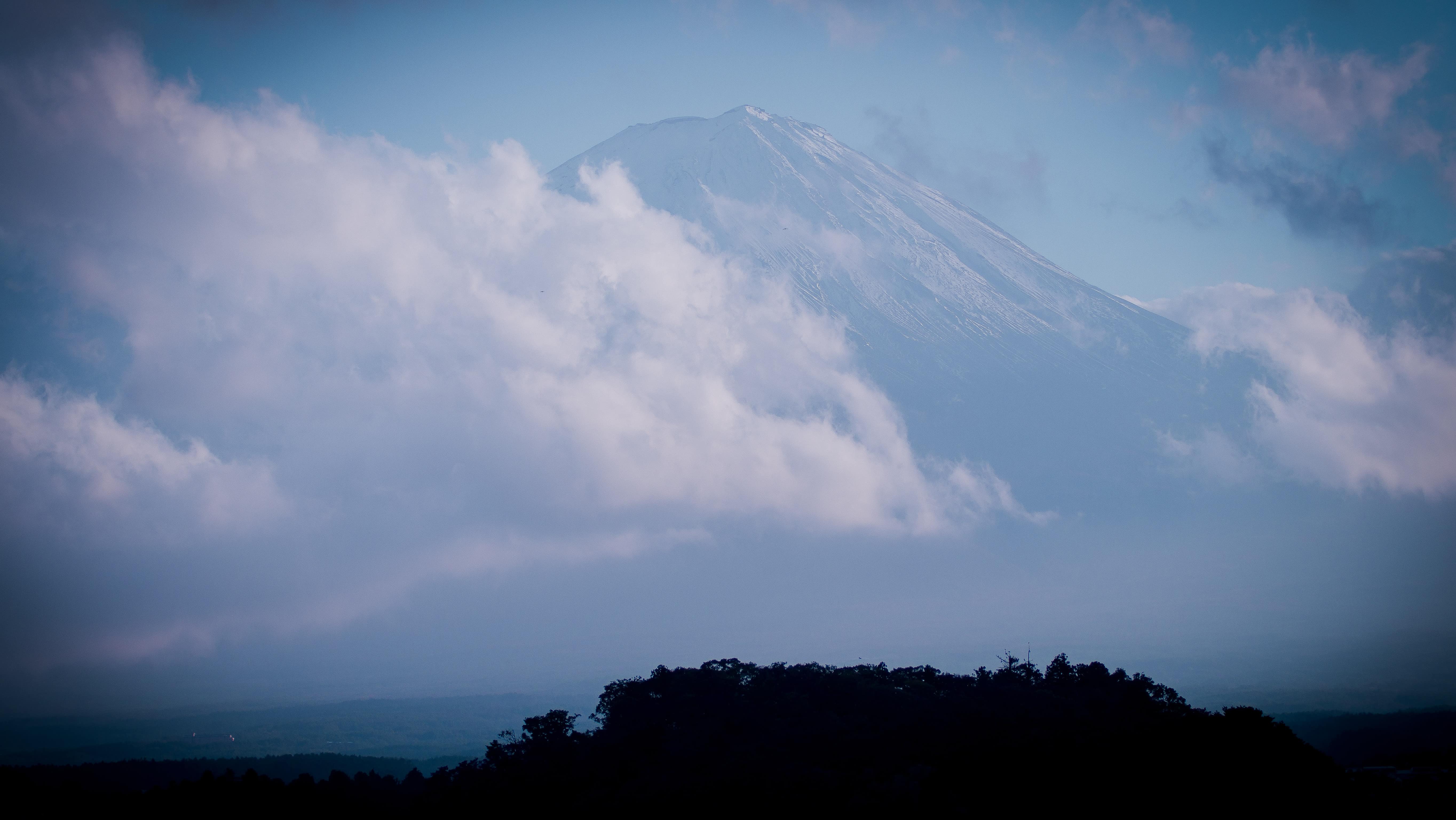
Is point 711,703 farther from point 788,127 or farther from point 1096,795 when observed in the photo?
point 788,127

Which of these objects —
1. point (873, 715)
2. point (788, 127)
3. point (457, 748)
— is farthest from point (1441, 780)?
point (788, 127)

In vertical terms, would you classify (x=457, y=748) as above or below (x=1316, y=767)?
below

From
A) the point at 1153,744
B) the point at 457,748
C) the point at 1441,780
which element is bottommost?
the point at 457,748

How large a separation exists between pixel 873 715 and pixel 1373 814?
1177 cm

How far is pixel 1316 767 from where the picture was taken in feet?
64.7

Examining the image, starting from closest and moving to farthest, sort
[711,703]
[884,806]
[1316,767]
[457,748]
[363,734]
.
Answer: [884,806] < [1316,767] < [711,703] < [457,748] < [363,734]

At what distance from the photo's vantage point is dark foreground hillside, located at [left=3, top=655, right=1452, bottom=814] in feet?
62.9

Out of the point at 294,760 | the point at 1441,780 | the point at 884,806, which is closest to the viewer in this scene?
the point at 884,806

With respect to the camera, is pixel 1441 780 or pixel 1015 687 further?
pixel 1015 687

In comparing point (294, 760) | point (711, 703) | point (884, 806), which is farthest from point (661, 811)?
point (294, 760)

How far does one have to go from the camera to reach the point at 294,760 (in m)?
52.3

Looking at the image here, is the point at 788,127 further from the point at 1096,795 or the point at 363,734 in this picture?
the point at 1096,795

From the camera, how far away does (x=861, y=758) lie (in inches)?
877

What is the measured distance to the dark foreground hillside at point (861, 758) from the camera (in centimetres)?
1917
